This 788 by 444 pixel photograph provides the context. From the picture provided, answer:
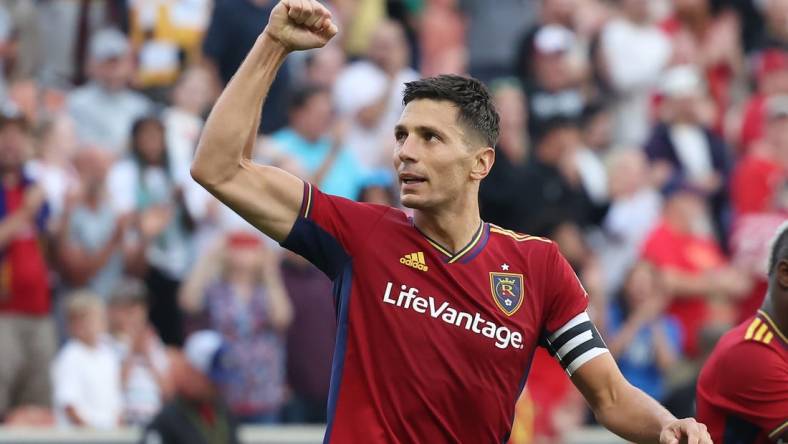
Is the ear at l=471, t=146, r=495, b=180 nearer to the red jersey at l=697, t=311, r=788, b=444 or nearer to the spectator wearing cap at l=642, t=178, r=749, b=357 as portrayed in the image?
the red jersey at l=697, t=311, r=788, b=444

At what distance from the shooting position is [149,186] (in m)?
12.0

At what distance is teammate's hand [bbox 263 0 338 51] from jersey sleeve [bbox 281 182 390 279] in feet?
1.83

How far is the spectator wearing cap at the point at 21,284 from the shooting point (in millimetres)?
11086

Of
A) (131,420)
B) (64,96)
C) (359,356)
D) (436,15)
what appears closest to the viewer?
(359,356)

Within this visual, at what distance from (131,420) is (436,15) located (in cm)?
579

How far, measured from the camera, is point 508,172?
42.4 feet

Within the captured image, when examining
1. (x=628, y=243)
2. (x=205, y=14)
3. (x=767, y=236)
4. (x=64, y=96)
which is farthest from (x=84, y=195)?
(x=767, y=236)

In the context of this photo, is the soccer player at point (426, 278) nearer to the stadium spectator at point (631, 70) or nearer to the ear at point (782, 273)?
the ear at point (782, 273)

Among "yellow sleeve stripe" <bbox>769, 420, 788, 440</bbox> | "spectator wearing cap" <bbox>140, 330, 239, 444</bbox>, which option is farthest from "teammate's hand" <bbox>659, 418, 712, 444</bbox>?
"spectator wearing cap" <bbox>140, 330, 239, 444</bbox>

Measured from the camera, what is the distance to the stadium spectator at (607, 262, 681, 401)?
12445 mm

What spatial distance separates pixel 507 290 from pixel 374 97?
725cm

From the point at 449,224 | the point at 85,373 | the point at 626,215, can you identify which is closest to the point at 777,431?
the point at 449,224

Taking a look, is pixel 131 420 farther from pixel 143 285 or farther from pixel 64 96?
pixel 64 96

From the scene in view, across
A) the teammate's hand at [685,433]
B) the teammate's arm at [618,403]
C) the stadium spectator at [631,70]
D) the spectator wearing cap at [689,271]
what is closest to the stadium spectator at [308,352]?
the spectator wearing cap at [689,271]
